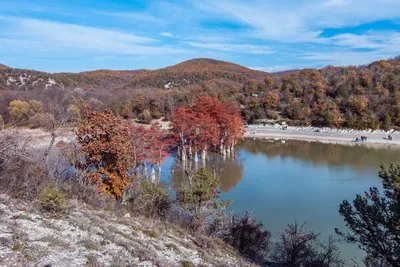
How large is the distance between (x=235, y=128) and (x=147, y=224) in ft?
60.5

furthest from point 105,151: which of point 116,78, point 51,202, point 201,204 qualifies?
point 116,78

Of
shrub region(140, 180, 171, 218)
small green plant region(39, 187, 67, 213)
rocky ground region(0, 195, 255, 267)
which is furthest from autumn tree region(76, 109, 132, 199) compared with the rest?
small green plant region(39, 187, 67, 213)

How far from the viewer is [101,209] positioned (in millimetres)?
8312

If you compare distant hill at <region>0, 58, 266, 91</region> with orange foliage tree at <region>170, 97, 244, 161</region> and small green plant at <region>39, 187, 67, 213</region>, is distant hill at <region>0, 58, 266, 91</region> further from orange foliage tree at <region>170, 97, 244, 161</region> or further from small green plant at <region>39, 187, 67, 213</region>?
small green plant at <region>39, 187, 67, 213</region>

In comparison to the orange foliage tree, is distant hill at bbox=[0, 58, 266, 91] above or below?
above

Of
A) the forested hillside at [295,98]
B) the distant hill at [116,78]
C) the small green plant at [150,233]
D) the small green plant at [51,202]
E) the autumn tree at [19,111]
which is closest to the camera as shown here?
the small green plant at [51,202]

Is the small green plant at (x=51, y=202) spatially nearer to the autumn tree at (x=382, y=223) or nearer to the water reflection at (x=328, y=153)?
the autumn tree at (x=382, y=223)

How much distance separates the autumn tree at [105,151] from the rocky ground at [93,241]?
1871mm

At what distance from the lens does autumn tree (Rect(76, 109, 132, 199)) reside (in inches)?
383

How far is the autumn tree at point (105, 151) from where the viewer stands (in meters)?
9.73

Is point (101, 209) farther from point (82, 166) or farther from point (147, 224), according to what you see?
point (82, 166)

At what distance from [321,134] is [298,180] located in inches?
760

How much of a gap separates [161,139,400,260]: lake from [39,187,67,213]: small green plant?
26.3 ft

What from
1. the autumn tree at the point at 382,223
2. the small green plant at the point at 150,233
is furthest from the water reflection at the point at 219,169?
the autumn tree at the point at 382,223
